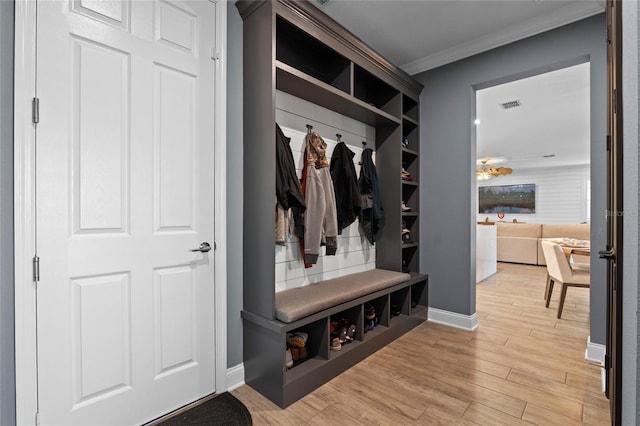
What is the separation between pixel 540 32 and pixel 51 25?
3381mm

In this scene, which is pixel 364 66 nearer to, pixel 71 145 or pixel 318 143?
pixel 318 143

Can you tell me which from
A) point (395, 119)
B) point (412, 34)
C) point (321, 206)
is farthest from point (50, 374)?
point (412, 34)

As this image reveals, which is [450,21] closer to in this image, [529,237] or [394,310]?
[394,310]

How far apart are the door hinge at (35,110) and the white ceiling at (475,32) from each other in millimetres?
2005

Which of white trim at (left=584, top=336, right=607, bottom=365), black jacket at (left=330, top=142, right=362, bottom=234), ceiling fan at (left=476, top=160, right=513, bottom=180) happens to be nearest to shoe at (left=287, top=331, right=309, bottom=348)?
black jacket at (left=330, top=142, right=362, bottom=234)

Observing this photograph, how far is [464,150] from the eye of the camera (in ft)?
10.1

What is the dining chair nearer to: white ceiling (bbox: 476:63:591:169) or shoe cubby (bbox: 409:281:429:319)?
shoe cubby (bbox: 409:281:429:319)

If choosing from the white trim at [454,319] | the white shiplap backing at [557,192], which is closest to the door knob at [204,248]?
the white trim at [454,319]

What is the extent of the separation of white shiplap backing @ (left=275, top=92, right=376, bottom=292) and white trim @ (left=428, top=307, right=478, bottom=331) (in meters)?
0.81

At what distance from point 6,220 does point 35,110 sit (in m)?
0.48

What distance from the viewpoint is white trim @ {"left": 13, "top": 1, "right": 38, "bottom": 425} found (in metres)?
1.29

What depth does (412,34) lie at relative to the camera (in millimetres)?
2799

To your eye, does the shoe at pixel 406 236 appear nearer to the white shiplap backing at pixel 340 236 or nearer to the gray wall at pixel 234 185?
the white shiplap backing at pixel 340 236

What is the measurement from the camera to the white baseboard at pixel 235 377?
198cm
